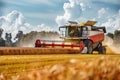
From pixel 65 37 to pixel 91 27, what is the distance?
4.02 ft

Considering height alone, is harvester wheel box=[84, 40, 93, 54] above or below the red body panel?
below

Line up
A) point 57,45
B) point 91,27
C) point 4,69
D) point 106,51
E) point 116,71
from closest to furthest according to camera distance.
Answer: point 116,71
point 4,69
point 57,45
point 91,27
point 106,51

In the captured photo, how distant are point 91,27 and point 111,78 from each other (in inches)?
572

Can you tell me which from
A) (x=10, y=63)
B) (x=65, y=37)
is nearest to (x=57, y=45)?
(x=65, y=37)

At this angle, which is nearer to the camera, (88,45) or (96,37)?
(88,45)

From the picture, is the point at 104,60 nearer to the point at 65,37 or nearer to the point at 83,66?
the point at 83,66

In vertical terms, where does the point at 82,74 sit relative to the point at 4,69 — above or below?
above

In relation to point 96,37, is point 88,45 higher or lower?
lower

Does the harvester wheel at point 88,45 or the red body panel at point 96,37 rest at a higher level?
the red body panel at point 96,37

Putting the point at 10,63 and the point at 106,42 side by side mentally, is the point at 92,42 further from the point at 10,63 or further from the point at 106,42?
the point at 10,63

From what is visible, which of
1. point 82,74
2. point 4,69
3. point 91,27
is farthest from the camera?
point 91,27

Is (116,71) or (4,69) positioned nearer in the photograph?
(116,71)

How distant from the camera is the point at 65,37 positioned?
53.6ft

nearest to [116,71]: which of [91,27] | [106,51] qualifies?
[91,27]
